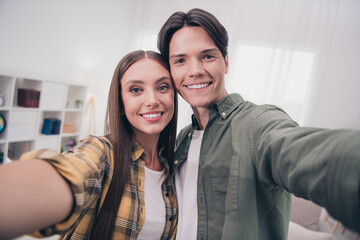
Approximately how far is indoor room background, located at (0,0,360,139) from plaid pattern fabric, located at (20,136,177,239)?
8.91ft

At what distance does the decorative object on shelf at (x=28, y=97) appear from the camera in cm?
260

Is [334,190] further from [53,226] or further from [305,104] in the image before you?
[305,104]

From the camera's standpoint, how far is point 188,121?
3732mm

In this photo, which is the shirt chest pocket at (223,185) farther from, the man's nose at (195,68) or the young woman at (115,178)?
the man's nose at (195,68)

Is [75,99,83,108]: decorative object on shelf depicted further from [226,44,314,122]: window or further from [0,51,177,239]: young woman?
[0,51,177,239]: young woman

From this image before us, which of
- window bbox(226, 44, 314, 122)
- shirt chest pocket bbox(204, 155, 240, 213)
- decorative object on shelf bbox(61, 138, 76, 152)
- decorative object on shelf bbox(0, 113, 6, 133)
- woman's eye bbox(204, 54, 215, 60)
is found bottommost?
decorative object on shelf bbox(61, 138, 76, 152)

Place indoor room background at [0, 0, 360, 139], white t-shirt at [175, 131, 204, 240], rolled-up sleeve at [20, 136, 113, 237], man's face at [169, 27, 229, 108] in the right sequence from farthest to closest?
indoor room background at [0, 0, 360, 139] → man's face at [169, 27, 229, 108] → white t-shirt at [175, 131, 204, 240] → rolled-up sleeve at [20, 136, 113, 237]

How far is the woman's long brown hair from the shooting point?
0.77 m

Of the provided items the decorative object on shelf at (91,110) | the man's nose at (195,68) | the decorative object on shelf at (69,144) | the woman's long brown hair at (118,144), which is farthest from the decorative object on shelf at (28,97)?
the man's nose at (195,68)

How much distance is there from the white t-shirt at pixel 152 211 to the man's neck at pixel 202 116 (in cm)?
37

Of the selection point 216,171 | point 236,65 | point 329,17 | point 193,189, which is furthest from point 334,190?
point 329,17

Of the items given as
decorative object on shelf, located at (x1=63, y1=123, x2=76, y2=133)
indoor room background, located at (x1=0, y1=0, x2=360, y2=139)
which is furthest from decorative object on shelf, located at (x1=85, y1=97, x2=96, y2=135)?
decorative object on shelf, located at (x1=63, y1=123, x2=76, y2=133)

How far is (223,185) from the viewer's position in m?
0.82

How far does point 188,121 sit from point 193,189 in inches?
111
